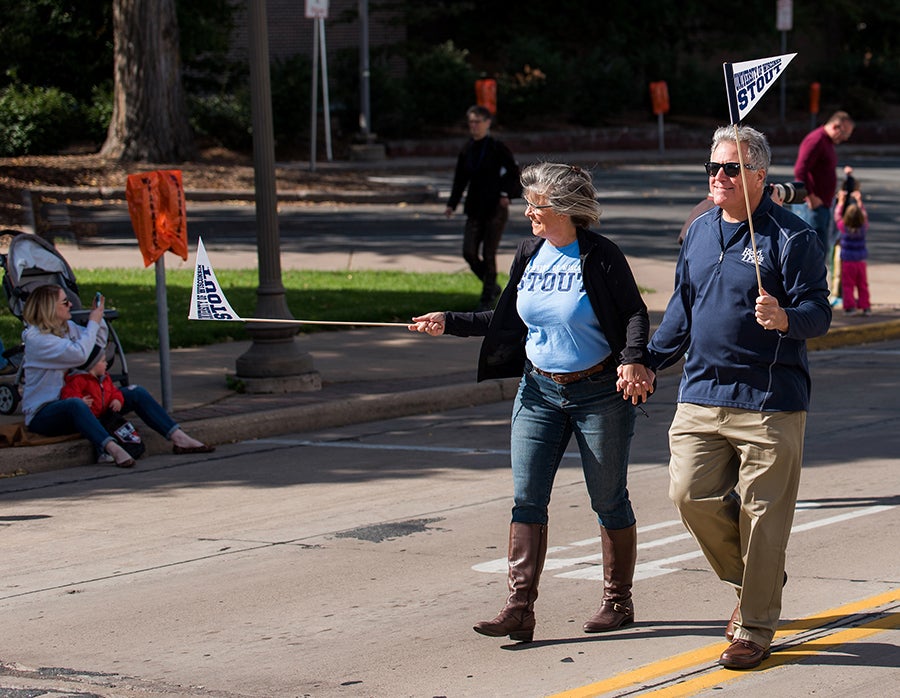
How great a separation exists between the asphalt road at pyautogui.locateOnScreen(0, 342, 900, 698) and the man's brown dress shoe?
0.16 feet

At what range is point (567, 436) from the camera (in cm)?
588

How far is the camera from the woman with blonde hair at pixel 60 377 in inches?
375

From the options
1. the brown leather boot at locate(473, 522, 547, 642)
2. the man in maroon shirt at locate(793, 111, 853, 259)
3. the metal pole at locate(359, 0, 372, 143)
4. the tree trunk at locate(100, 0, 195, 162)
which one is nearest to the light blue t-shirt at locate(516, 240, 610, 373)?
the brown leather boot at locate(473, 522, 547, 642)

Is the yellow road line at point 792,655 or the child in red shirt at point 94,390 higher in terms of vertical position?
the child in red shirt at point 94,390

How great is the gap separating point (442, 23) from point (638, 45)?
17.6ft

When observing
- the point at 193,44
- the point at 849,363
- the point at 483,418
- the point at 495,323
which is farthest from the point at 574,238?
the point at 193,44

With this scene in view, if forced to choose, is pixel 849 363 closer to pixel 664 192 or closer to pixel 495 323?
pixel 495 323

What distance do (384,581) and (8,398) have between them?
14.1 ft

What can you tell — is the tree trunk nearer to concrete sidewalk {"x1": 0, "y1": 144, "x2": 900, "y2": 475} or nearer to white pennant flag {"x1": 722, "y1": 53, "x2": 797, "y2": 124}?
concrete sidewalk {"x1": 0, "y1": 144, "x2": 900, "y2": 475}

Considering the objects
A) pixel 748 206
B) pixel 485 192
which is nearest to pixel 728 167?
pixel 748 206

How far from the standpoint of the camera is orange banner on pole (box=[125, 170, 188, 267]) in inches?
397

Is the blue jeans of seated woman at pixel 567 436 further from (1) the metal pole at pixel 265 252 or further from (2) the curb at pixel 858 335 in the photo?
(2) the curb at pixel 858 335

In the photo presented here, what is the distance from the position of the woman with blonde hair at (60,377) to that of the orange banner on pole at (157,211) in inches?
23.8

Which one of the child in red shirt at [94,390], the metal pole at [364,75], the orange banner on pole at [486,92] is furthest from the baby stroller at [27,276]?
the orange banner on pole at [486,92]
